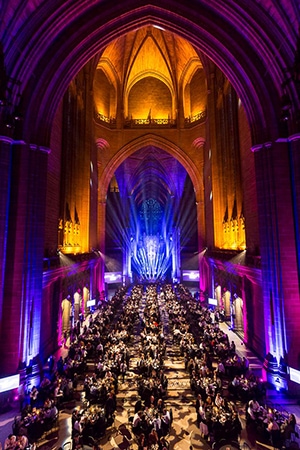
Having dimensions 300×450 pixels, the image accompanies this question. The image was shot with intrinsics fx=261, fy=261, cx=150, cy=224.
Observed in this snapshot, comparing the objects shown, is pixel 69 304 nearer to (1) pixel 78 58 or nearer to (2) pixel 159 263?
(1) pixel 78 58

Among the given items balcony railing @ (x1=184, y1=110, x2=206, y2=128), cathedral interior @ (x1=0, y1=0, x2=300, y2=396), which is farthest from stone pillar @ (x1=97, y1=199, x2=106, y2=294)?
Result: balcony railing @ (x1=184, y1=110, x2=206, y2=128)

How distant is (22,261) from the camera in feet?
26.4

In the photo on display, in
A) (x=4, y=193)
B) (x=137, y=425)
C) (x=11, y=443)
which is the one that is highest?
(x=4, y=193)

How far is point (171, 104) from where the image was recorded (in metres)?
26.9

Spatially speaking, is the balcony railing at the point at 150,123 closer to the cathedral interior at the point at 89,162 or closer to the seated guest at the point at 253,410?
the cathedral interior at the point at 89,162

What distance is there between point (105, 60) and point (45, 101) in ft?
53.0

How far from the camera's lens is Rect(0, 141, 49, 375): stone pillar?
771cm

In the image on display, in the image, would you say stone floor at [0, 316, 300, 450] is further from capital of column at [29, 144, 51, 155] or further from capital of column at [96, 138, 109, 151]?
capital of column at [96, 138, 109, 151]

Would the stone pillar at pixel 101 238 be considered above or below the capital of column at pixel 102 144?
below

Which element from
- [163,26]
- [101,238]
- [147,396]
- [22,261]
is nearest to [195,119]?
[163,26]

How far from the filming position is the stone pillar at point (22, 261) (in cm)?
771

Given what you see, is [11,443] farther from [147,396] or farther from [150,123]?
[150,123]

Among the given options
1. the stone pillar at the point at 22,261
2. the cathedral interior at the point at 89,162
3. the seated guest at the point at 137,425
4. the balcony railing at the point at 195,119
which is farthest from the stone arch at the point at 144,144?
the seated guest at the point at 137,425

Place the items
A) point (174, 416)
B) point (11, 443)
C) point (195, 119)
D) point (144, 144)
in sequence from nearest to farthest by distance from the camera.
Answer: point (11, 443)
point (174, 416)
point (195, 119)
point (144, 144)
